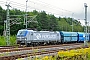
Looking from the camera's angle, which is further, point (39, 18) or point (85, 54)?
point (39, 18)

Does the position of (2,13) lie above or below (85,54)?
Result: above

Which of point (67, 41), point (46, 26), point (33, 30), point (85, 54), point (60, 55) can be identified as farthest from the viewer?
point (46, 26)

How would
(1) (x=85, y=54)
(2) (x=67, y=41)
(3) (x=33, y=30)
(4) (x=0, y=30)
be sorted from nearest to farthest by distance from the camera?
1. (1) (x=85, y=54)
2. (3) (x=33, y=30)
3. (2) (x=67, y=41)
4. (4) (x=0, y=30)

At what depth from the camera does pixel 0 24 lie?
74.7 metres

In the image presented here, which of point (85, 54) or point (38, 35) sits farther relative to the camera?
point (38, 35)

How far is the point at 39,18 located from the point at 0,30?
17154 millimetres

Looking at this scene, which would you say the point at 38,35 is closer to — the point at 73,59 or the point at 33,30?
the point at 33,30

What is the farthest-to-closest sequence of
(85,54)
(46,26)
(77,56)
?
(46,26) → (85,54) → (77,56)

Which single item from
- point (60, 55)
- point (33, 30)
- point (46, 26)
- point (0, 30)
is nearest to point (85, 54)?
point (60, 55)

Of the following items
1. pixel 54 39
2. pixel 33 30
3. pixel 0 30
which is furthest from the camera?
pixel 0 30

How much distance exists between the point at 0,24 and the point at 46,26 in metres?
17.3

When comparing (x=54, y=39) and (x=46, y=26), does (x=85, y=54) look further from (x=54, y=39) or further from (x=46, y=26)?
(x=46, y=26)

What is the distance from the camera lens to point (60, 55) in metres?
9.77

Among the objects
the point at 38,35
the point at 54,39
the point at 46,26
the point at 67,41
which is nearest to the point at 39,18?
the point at 46,26
